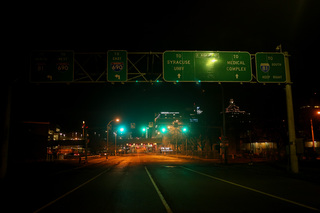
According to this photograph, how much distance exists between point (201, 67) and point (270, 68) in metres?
5.54

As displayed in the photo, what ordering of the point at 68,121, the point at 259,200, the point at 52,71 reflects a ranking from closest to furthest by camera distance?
the point at 259,200 < the point at 52,71 < the point at 68,121

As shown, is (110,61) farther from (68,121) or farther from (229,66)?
(68,121)

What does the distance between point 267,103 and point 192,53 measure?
28712mm

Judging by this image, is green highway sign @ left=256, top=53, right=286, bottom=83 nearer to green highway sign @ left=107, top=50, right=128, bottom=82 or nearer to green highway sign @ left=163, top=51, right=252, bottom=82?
green highway sign @ left=163, top=51, right=252, bottom=82

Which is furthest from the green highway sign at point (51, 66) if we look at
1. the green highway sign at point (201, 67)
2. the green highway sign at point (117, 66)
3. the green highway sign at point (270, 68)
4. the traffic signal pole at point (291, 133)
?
the traffic signal pole at point (291, 133)

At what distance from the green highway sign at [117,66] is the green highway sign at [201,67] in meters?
2.95

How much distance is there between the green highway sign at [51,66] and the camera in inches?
787

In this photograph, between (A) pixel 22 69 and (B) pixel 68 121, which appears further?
(B) pixel 68 121

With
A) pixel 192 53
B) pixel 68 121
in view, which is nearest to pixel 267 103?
pixel 192 53

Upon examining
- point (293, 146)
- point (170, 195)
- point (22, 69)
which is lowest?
point (170, 195)

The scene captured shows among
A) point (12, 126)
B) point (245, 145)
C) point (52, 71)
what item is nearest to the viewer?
point (52, 71)

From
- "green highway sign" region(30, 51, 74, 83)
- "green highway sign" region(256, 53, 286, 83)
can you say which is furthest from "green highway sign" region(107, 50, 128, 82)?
"green highway sign" region(256, 53, 286, 83)

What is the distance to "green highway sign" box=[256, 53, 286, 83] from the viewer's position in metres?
21.3

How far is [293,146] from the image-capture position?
2128 centimetres
